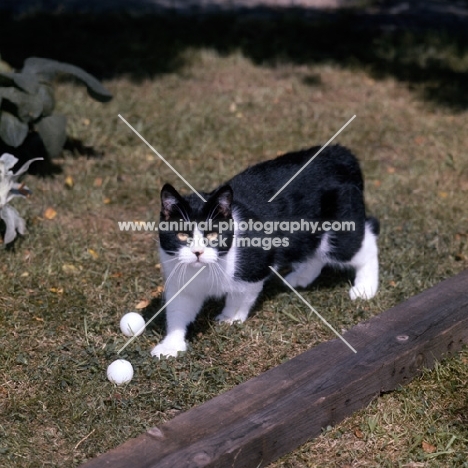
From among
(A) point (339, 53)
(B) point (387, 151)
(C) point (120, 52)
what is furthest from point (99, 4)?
(B) point (387, 151)

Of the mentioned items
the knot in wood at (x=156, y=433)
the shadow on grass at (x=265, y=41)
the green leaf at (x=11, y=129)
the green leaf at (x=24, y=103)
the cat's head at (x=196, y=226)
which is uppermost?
the cat's head at (x=196, y=226)

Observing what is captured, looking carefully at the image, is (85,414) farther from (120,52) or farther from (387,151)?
(120,52)

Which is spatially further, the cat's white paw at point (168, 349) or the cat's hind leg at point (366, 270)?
the cat's hind leg at point (366, 270)

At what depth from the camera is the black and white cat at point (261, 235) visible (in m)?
3.55

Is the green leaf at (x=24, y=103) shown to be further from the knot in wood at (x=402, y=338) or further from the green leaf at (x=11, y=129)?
the knot in wood at (x=402, y=338)

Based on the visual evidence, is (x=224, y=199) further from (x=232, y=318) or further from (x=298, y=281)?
(x=298, y=281)

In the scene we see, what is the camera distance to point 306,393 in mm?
3018

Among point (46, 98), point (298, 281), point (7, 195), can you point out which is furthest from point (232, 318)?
point (46, 98)

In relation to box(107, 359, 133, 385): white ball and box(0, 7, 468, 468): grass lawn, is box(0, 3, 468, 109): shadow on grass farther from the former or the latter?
box(107, 359, 133, 385): white ball

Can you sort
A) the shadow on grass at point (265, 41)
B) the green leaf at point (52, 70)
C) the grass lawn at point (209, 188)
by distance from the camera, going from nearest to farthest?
the grass lawn at point (209, 188)
the green leaf at point (52, 70)
the shadow on grass at point (265, 41)

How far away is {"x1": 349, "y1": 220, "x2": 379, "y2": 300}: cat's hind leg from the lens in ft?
13.9

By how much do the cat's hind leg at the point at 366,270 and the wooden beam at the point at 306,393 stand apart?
54 cm

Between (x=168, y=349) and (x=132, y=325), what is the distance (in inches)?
9.5

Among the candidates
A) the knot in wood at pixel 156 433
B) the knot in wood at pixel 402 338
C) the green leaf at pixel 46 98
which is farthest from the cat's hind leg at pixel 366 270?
the green leaf at pixel 46 98
